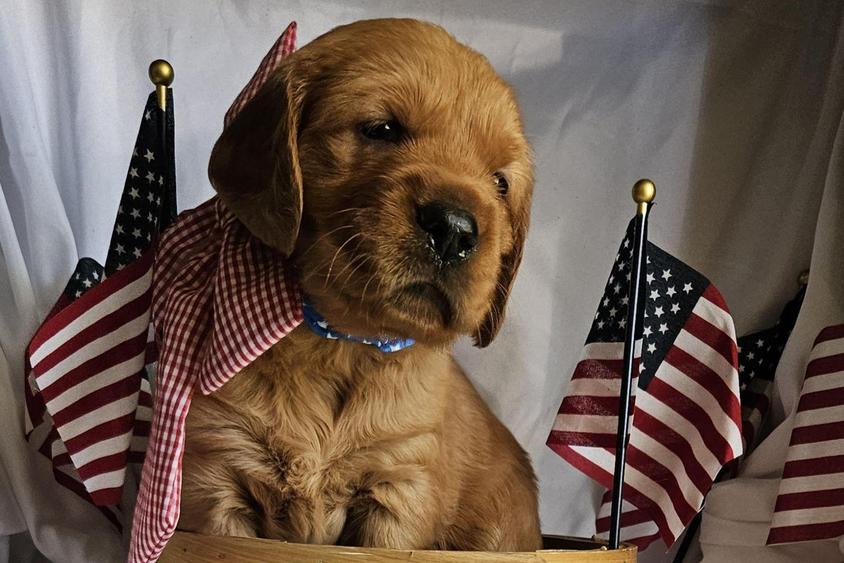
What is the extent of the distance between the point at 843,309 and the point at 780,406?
0.68 ft

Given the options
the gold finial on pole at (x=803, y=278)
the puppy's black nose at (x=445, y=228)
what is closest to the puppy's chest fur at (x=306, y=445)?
the puppy's black nose at (x=445, y=228)

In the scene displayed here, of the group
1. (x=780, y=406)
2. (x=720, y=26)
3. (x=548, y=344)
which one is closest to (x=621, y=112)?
(x=720, y=26)

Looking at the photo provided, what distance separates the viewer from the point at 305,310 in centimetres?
112

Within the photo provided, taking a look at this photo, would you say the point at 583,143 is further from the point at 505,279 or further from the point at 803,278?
the point at 505,279

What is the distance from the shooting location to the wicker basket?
102 centimetres

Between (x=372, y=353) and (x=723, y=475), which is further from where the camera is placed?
(x=723, y=475)

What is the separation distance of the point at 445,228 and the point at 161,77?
20.9 inches

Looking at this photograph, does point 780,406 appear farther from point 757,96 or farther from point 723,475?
point 757,96

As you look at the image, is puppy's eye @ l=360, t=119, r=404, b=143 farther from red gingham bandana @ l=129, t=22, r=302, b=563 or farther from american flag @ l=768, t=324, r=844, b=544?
american flag @ l=768, t=324, r=844, b=544

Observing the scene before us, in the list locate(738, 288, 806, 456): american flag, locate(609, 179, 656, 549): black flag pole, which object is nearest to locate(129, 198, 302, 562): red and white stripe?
locate(609, 179, 656, 549): black flag pole

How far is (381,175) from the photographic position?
3.40 feet

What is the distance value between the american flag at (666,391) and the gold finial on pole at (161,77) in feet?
2.18

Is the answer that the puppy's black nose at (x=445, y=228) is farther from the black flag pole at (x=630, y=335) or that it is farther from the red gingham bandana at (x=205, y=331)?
the black flag pole at (x=630, y=335)

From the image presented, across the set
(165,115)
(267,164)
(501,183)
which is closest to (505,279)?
(501,183)
